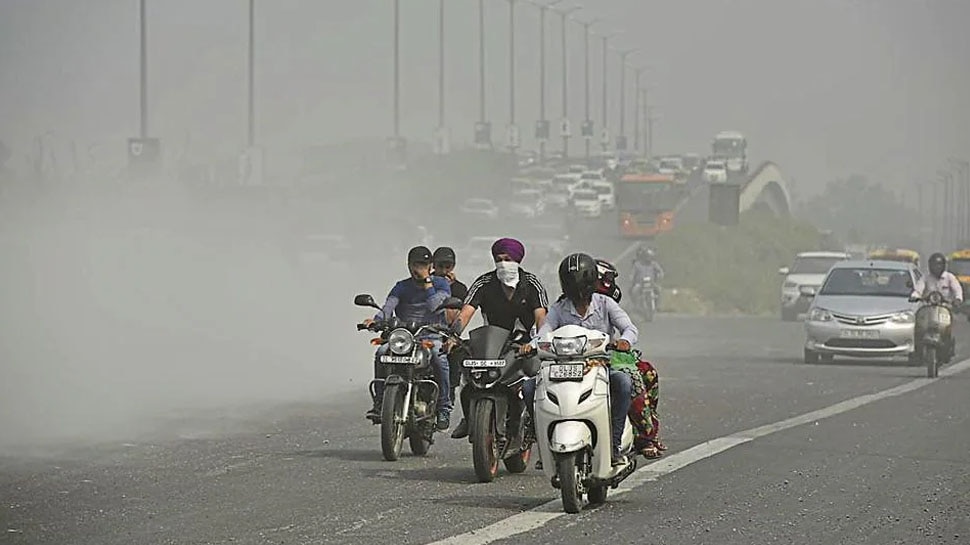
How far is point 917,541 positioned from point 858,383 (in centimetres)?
1391

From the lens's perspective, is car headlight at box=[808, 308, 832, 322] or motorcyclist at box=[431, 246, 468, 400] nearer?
motorcyclist at box=[431, 246, 468, 400]

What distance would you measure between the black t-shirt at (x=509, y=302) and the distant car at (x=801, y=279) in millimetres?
34778

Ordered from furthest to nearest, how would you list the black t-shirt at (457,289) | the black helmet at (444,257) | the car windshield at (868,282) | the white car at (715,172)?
the white car at (715,172)
the car windshield at (868,282)
the black t-shirt at (457,289)
the black helmet at (444,257)

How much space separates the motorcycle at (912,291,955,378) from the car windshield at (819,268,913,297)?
3559 millimetres

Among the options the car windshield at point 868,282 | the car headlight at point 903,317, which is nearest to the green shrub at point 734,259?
the car windshield at point 868,282

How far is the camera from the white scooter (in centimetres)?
1052

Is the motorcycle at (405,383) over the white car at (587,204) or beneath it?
beneath

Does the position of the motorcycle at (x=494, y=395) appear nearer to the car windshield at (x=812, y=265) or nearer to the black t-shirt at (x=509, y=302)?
the black t-shirt at (x=509, y=302)

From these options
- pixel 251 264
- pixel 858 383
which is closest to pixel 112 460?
pixel 858 383

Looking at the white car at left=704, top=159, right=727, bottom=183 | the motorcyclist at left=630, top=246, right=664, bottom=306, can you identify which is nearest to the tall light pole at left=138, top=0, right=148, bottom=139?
the motorcyclist at left=630, top=246, right=664, bottom=306

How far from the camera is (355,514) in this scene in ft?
34.6

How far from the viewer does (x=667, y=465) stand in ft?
43.5

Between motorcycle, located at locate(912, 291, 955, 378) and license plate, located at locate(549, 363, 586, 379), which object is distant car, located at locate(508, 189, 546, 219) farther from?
license plate, located at locate(549, 363, 586, 379)

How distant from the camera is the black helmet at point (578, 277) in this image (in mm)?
11297
